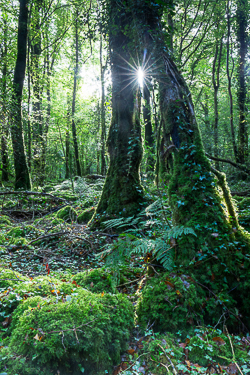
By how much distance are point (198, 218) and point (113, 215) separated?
253cm

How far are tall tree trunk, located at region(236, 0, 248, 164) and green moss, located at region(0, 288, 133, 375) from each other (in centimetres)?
1263

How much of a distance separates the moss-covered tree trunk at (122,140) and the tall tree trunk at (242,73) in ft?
30.5

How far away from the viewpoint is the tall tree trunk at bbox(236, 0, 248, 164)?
467 inches

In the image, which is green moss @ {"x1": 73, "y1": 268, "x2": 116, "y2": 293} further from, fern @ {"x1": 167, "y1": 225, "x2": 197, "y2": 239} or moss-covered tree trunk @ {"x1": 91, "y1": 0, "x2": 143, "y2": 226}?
moss-covered tree trunk @ {"x1": 91, "y1": 0, "x2": 143, "y2": 226}

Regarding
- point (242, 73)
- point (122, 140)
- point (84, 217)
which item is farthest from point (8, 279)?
point (242, 73)

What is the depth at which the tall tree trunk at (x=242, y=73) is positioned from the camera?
38.9 ft

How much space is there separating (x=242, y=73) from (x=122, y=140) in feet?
38.9

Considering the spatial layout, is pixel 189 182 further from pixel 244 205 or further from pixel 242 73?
pixel 242 73

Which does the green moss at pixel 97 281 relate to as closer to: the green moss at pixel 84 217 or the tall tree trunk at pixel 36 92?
the green moss at pixel 84 217

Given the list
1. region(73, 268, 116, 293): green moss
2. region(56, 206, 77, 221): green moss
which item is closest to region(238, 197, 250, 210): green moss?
region(73, 268, 116, 293): green moss

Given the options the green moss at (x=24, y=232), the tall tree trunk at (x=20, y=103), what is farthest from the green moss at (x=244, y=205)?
the tall tree trunk at (x=20, y=103)

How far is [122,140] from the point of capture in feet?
17.8

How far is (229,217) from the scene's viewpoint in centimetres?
274

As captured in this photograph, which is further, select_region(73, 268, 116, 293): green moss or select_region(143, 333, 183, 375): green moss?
select_region(73, 268, 116, 293): green moss
